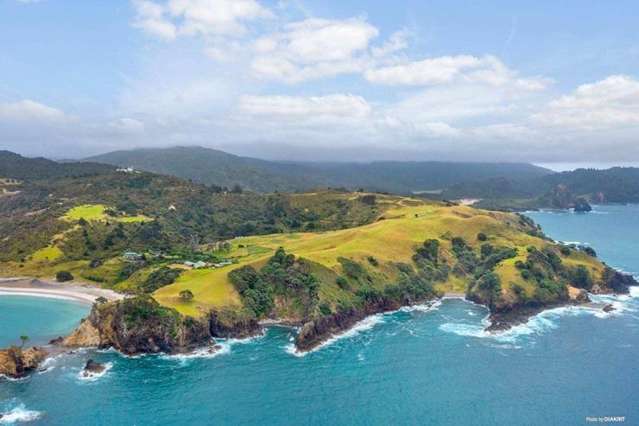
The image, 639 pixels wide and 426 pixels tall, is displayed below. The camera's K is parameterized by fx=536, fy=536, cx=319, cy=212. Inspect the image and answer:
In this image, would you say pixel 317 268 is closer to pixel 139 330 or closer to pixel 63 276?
pixel 139 330

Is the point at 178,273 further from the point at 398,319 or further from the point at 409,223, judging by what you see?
the point at 409,223

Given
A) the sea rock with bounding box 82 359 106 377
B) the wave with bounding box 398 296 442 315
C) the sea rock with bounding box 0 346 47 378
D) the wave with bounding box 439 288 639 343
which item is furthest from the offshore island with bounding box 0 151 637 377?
the sea rock with bounding box 82 359 106 377

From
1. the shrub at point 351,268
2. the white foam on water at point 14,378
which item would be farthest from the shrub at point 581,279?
the white foam on water at point 14,378

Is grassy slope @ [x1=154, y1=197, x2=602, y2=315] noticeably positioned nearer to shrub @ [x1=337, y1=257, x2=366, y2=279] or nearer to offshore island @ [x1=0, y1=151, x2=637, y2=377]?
offshore island @ [x1=0, y1=151, x2=637, y2=377]

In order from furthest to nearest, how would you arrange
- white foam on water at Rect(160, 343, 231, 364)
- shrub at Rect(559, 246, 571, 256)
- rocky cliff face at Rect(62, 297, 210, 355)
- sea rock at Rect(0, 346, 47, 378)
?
shrub at Rect(559, 246, 571, 256) < rocky cliff face at Rect(62, 297, 210, 355) < white foam on water at Rect(160, 343, 231, 364) < sea rock at Rect(0, 346, 47, 378)

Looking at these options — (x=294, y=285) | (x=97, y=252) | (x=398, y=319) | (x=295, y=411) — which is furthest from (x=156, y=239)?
(x=295, y=411)

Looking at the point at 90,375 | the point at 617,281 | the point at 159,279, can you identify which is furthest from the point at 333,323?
the point at 617,281
